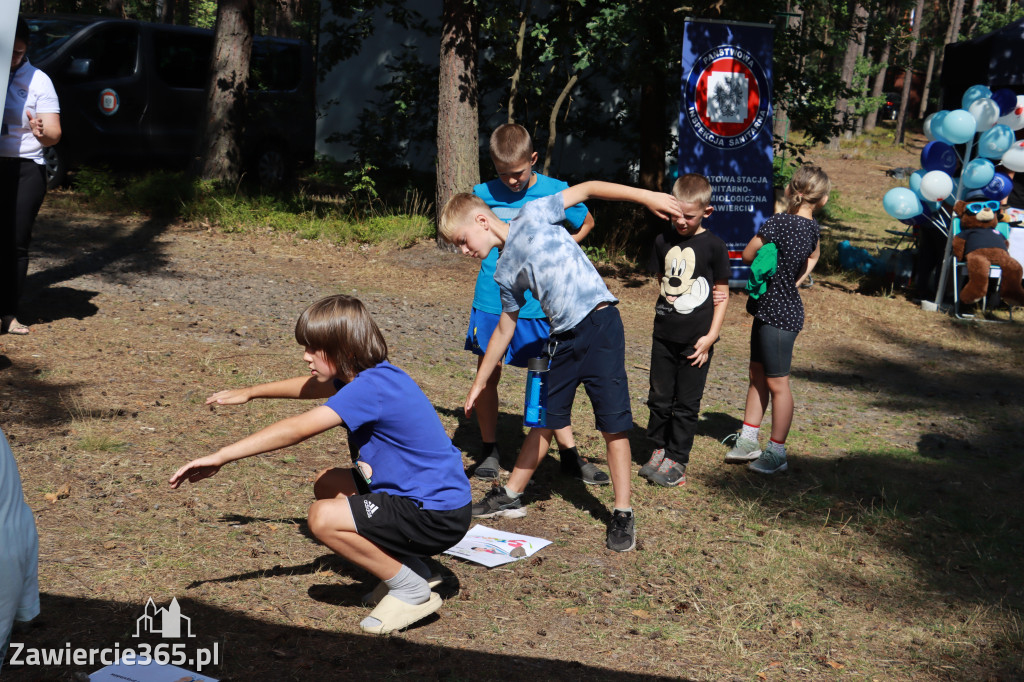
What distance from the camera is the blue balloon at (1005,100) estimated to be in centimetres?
1128

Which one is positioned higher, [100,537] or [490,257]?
[490,257]

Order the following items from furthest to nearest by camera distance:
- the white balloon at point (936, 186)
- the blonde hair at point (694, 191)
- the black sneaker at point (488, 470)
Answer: the white balloon at point (936, 186) → the black sneaker at point (488, 470) → the blonde hair at point (694, 191)

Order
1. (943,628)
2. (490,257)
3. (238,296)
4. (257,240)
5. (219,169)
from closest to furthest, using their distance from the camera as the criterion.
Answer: (943,628) < (490,257) < (238,296) < (257,240) < (219,169)

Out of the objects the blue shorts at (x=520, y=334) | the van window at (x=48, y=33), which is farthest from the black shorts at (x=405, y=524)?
the van window at (x=48, y=33)

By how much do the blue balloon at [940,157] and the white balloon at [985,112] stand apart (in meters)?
0.59

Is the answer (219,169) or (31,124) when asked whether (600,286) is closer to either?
(31,124)

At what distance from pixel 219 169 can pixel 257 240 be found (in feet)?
5.80

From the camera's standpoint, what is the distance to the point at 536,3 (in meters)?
13.5

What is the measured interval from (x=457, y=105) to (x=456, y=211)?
24.7 ft

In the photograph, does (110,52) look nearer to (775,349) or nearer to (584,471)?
(584,471)

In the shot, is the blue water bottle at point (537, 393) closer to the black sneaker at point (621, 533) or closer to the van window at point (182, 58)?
the black sneaker at point (621, 533)

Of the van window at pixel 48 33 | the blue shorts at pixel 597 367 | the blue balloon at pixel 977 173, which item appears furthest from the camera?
the van window at pixel 48 33

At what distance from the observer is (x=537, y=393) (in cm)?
432

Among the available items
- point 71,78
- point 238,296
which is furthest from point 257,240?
point 71,78
